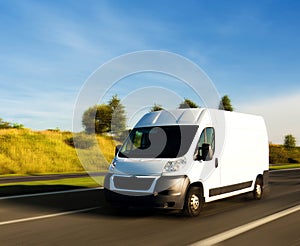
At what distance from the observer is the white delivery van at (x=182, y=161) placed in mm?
7465

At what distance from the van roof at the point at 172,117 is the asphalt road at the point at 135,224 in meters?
2.11

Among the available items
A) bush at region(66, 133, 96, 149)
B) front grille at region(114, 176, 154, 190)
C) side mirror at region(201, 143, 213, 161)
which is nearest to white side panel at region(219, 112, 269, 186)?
side mirror at region(201, 143, 213, 161)

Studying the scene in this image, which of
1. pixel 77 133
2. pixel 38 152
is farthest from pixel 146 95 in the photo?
pixel 77 133

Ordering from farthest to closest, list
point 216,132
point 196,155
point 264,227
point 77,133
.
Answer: point 77,133 < point 216,132 < point 196,155 < point 264,227

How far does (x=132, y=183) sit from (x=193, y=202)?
1379 mm

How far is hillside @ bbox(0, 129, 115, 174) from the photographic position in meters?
32.0

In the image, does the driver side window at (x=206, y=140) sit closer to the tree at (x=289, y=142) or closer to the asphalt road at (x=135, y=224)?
the asphalt road at (x=135, y=224)

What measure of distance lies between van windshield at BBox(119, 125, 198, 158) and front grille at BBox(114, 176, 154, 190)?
67cm

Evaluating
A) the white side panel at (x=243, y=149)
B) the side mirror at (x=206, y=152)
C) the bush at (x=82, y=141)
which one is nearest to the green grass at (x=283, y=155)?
the bush at (x=82, y=141)

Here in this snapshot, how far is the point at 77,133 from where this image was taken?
44688 mm

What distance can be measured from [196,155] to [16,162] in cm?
2727

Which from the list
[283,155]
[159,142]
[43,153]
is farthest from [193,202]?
[283,155]

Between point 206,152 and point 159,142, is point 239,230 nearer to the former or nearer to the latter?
point 206,152

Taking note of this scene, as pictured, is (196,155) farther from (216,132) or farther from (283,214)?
Answer: (283,214)
